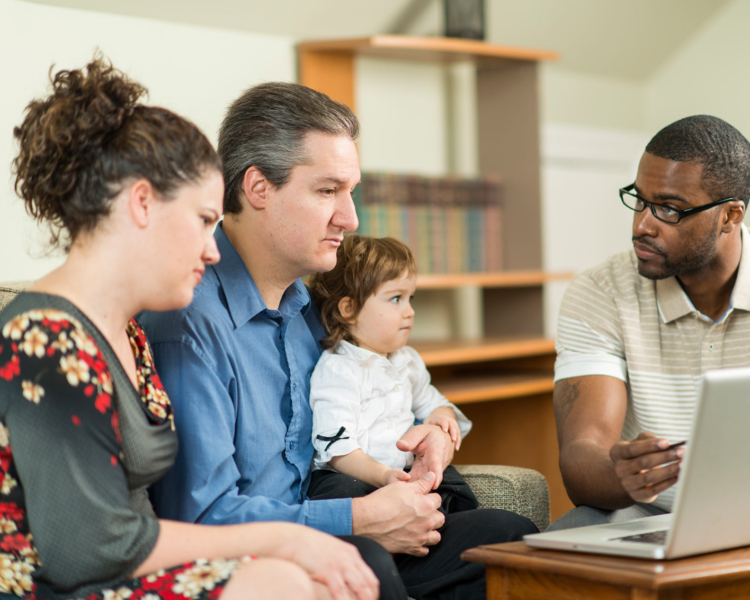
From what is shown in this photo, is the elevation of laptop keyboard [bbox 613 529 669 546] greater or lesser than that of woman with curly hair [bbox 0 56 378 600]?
lesser

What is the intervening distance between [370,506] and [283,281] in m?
0.44

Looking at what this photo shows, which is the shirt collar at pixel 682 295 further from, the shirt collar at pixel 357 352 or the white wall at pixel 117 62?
the white wall at pixel 117 62

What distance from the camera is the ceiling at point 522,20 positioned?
2.56 metres

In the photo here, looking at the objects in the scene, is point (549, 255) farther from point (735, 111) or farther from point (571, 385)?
point (571, 385)

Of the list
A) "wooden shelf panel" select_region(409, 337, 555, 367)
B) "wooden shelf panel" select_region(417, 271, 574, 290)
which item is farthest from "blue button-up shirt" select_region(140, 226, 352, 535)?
"wooden shelf panel" select_region(417, 271, 574, 290)

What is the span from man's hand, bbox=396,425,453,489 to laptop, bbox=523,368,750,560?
386mm

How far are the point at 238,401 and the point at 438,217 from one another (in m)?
1.65

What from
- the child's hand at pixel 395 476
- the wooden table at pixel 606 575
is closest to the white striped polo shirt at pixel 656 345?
the child's hand at pixel 395 476

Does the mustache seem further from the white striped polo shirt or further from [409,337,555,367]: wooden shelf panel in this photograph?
[409,337,555,367]: wooden shelf panel

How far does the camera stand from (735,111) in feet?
11.3

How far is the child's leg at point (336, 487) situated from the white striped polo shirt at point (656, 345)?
1.81 ft

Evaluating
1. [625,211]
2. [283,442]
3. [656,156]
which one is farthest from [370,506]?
[625,211]

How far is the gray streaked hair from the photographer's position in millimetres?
1420

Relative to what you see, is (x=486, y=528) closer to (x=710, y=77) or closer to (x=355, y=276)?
(x=355, y=276)
